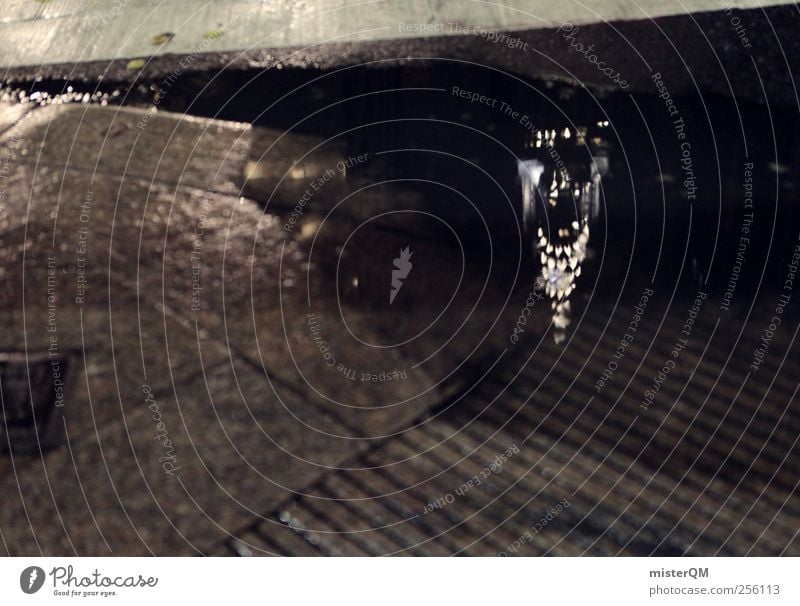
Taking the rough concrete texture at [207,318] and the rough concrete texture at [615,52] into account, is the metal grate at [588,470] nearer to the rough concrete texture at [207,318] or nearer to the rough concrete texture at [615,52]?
the rough concrete texture at [207,318]

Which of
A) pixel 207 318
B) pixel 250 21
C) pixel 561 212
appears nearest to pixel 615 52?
pixel 561 212

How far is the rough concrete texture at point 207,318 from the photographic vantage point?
1.39 m

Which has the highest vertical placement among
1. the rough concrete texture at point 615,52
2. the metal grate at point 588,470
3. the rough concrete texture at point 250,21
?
the rough concrete texture at point 250,21

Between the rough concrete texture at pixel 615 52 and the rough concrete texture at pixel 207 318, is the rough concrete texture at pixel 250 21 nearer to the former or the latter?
the rough concrete texture at pixel 615 52

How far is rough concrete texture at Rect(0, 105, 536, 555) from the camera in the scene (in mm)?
1391

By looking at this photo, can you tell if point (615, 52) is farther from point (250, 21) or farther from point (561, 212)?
point (250, 21)

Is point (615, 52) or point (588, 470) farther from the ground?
point (615, 52)

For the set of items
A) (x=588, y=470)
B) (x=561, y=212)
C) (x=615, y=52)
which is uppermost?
(x=615, y=52)

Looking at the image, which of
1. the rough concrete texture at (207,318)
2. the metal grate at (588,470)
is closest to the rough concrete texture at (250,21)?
the rough concrete texture at (207,318)

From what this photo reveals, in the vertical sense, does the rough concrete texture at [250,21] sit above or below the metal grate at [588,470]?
above

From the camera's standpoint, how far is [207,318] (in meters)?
1.42

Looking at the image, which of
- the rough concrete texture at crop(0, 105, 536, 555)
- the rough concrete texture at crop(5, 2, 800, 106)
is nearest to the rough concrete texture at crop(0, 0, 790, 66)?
the rough concrete texture at crop(5, 2, 800, 106)

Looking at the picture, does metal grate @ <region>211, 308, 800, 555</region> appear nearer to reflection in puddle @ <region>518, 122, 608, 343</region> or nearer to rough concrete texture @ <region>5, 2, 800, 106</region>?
reflection in puddle @ <region>518, 122, 608, 343</region>
